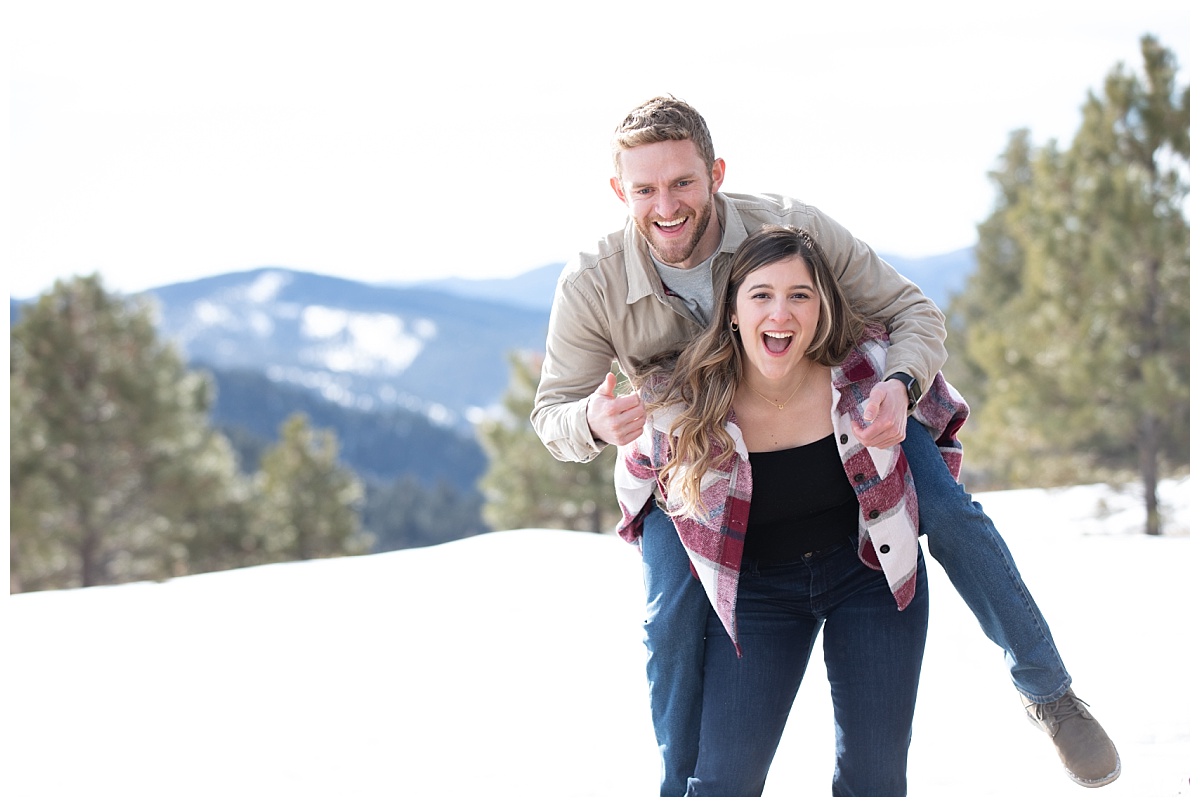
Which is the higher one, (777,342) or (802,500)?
(777,342)

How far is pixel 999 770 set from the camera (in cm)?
308

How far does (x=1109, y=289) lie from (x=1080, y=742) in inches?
369

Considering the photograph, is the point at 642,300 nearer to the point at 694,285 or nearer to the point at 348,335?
the point at 694,285

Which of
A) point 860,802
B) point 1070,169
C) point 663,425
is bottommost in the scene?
point 860,802

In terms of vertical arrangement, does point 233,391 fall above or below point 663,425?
below

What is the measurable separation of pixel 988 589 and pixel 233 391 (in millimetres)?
57534

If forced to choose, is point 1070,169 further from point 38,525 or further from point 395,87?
point 395,87

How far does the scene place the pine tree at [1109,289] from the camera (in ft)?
33.8

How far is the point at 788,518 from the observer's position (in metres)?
2.03

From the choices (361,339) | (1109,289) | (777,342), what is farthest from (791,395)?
(361,339)

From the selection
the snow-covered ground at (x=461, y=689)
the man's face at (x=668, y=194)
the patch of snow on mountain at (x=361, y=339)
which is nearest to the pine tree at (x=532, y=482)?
the snow-covered ground at (x=461, y=689)

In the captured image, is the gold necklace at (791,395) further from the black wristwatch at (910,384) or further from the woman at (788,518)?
the black wristwatch at (910,384)

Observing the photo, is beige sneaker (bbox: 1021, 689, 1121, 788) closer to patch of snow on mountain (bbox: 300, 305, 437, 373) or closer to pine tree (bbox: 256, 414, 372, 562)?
pine tree (bbox: 256, 414, 372, 562)

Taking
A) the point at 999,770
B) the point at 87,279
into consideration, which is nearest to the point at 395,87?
the point at 87,279
